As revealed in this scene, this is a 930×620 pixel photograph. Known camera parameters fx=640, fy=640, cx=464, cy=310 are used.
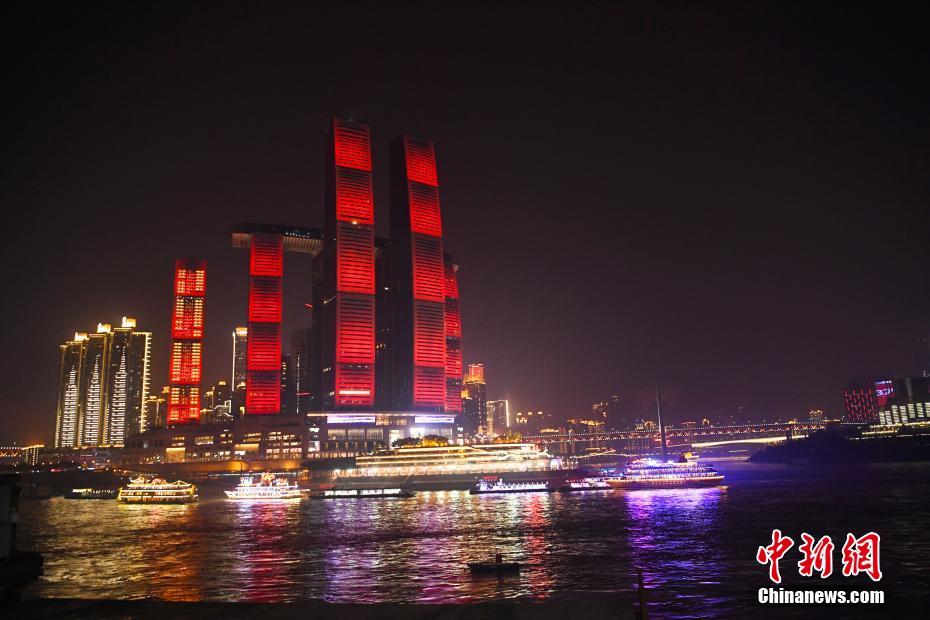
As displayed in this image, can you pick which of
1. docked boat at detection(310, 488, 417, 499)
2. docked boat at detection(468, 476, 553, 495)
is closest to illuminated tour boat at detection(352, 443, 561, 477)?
docked boat at detection(468, 476, 553, 495)

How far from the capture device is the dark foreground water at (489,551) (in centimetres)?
3578

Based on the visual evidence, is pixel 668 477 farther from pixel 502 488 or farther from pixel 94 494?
pixel 94 494

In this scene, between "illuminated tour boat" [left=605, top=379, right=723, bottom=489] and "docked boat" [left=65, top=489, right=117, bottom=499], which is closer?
"illuminated tour boat" [left=605, top=379, right=723, bottom=489]

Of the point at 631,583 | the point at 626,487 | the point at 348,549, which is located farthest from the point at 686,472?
the point at 631,583

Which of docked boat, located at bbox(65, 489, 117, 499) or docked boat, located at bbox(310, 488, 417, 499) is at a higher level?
docked boat, located at bbox(65, 489, 117, 499)

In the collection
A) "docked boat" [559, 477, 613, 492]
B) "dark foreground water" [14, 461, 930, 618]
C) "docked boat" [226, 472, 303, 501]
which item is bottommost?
"docked boat" [559, 477, 613, 492]

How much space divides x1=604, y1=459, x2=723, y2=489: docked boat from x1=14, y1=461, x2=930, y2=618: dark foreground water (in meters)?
35.0

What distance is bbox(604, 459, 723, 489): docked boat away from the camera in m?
140

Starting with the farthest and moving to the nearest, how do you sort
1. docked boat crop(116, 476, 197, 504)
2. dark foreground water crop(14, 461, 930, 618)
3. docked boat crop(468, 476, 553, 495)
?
1. docked boat crop(468, 476, 553, 495)
2. docked boat crop(116, 476, 197, 504)
3. dark foreground water crop(14, 461, 930, 618)

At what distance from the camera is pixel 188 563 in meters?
49.9

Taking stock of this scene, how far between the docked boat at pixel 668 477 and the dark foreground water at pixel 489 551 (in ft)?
115

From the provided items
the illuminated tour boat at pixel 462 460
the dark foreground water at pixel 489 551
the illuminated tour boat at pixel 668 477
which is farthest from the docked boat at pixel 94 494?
the illuminated tour boat at pixel 668 477

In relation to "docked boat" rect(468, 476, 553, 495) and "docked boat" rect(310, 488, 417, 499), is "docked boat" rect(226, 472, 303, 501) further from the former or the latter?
"docked boat" rect(468, 476, 553, 495)

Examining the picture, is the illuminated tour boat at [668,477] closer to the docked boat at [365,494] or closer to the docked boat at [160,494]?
the docked boat at [365,494]
